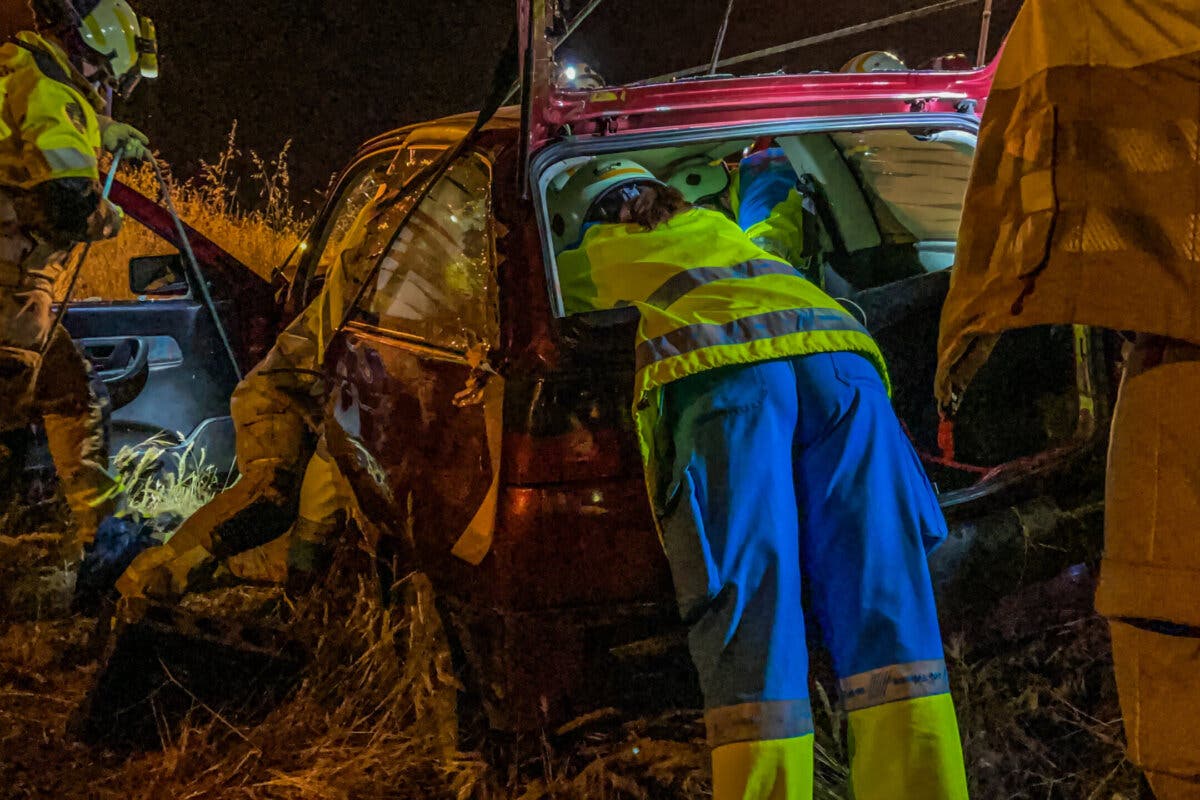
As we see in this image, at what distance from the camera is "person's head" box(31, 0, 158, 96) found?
395 centimetres

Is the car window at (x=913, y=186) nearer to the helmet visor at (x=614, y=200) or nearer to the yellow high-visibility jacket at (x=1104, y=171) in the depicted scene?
the helmet visor at (x=614, y=200)

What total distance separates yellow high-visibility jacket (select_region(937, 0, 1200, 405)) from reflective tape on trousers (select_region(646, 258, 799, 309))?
699 mm

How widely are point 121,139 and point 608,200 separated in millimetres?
2579

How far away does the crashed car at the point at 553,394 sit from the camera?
2225 mm

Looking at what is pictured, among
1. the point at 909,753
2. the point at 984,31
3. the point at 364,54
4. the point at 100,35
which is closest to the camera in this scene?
the point at 909,753

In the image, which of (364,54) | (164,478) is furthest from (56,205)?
(364,54)

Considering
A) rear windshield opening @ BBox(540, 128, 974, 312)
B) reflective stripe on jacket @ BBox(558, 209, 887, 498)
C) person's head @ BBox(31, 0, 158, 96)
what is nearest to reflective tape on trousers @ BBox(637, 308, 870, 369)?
reflective stripe on jacket @ BBox(558, 209, 887, 498)

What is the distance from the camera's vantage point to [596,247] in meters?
2.48

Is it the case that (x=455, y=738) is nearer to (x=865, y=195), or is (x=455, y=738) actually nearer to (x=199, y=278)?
(x=865, y=195)

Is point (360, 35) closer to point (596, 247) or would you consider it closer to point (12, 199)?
point (12, 199)

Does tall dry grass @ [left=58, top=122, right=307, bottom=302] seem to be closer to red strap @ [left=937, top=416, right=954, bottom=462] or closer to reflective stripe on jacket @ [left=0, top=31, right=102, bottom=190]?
reflective stripe on jacket @ [left=0, top=31, right=102, bottom=190]

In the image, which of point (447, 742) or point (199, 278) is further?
point (199, 278)

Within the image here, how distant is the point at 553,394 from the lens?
2.21 m

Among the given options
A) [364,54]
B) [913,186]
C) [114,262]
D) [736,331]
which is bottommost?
[736,331]
